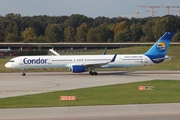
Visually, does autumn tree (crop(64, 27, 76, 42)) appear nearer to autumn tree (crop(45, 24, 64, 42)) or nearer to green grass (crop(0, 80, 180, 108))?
→ autumn tree (crop(45, 24, 64, 42))

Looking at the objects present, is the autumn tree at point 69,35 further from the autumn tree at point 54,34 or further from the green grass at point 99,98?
the green grass at point 99,98

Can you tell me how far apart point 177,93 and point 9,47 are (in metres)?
124

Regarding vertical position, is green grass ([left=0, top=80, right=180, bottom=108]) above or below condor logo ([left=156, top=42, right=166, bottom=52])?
below

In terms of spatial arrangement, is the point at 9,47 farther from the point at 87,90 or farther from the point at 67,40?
the point at 87,90

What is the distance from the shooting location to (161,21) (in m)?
163

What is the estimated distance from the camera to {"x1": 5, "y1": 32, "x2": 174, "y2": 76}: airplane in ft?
180

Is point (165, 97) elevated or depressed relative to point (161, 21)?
depressed

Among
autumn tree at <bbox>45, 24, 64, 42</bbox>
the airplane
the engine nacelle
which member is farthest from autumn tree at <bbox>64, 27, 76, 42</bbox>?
the engine nacelle

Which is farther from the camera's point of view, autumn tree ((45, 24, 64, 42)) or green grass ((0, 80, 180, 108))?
autumn tree ((45, 24, 64, 42))

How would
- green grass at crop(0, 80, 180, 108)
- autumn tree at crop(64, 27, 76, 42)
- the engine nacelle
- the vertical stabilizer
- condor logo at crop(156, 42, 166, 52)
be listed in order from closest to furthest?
green grass at crop(0, 80, 180, 108), the engine nacelle, the vertical stabilizer, condor logo at crop(156, 42, 166, 52), autumn tree at crop(64, 27, 76, 42)

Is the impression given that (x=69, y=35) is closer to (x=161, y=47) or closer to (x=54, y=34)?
(x=54, y=34)

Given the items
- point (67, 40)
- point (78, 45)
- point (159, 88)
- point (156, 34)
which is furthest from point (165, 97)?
point (67, 40)

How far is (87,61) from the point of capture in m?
56.2

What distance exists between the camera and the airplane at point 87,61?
54.9m
